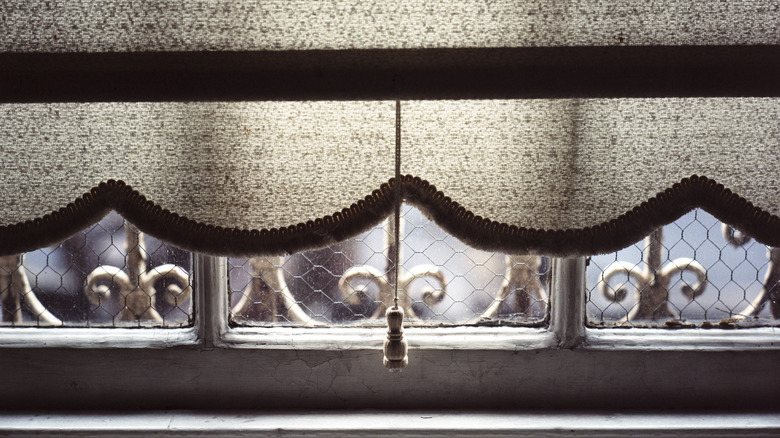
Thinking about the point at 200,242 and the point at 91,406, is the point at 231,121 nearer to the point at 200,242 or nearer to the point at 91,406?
the point at 200,242

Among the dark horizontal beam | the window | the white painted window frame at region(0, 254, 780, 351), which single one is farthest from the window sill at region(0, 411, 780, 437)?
the dark horizontal beam

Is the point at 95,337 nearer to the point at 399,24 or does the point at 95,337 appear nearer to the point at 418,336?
the point at 418,336

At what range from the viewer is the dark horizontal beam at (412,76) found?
2.53ft

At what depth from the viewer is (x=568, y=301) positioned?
1030mm

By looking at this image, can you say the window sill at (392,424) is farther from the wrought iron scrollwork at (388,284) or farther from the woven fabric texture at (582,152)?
the woven fabric texture at (582,152)

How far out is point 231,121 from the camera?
0.84 meters

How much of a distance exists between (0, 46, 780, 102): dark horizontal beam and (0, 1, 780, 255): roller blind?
0.02 metres

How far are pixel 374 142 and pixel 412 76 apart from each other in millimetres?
122

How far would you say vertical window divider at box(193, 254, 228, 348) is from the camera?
1.02m

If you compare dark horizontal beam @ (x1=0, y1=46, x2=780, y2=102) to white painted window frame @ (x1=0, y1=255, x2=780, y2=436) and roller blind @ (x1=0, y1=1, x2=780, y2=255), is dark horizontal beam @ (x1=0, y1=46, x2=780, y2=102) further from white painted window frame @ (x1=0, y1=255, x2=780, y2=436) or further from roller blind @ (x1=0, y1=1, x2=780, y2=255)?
white painted window frame @ (x1=0, y1=255, x2=780, y2=436)

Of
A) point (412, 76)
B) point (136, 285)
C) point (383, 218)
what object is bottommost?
point (136, 285)

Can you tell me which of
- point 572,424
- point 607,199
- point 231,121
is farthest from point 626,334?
point 231,121

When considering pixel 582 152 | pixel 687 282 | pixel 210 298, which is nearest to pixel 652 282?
pixel 687 282

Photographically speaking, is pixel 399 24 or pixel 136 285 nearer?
pixel 399 24
